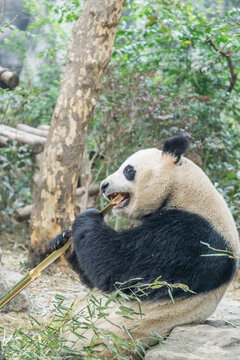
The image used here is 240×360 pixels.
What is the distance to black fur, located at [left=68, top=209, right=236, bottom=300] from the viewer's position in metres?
2.37

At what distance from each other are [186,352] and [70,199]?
10.2ft

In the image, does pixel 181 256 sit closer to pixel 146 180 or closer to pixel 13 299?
pixel 146 180

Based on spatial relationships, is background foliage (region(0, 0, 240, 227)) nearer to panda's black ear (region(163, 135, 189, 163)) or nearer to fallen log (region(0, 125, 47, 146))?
fallen log (region(0, 125, 47, 146))

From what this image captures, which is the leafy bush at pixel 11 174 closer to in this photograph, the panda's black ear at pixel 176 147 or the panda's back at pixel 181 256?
the panda's black ear at pixel 176 147

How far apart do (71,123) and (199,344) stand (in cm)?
327

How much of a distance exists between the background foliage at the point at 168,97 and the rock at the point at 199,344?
3.79 metres

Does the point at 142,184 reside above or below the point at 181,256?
above

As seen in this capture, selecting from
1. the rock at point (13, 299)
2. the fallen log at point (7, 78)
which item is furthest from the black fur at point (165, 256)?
the fallen log at point (7, 78)

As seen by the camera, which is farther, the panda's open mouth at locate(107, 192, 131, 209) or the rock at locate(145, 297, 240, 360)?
the panda's open mouth at locate(107, 192, 131, 209)

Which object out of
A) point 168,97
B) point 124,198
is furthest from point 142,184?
point 168,97

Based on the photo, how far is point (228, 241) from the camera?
97.5 inches

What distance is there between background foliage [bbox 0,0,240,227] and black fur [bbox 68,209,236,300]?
3.62 meters

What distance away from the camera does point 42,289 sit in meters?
4.59

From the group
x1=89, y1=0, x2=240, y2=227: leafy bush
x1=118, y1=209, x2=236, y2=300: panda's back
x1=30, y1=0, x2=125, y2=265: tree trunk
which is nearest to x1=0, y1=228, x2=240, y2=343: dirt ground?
x1=30, y1=0, x2=125, y2=265: tree trunk
